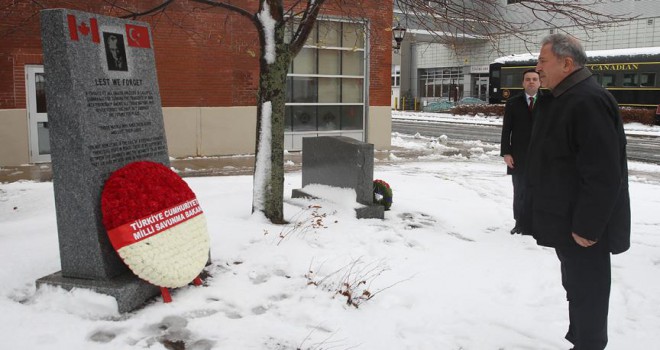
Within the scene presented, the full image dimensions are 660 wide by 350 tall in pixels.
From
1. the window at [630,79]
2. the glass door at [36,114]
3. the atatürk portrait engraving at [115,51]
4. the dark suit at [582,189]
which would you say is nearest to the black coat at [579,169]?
the dark suit at [582,189]

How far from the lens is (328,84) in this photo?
57.7 feet

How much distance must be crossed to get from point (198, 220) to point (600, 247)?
3027mm

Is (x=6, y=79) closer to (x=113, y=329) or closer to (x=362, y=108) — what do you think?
(x=362, y=108)

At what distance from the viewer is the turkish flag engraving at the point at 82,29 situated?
4.32 metres

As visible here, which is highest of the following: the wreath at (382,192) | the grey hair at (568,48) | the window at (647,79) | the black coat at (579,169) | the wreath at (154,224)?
the window at (647,79)

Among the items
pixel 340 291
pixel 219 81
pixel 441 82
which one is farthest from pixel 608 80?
pixel 340 291

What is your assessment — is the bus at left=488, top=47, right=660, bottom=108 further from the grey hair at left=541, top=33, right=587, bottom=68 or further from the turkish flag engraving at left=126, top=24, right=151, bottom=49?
the grey hair at left=541, top=33, right=587, bottom=68

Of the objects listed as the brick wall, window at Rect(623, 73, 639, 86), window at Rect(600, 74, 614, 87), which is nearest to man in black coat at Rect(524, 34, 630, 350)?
the brick wall

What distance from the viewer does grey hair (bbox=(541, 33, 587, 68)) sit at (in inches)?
142

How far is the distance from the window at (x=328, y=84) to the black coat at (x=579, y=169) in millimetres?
13333

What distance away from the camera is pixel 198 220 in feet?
16.3

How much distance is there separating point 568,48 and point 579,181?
80 cm

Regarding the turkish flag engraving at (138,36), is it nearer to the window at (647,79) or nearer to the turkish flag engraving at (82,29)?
the turkish flag engraving at (82,29)

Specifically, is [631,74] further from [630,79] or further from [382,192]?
[382,192]
